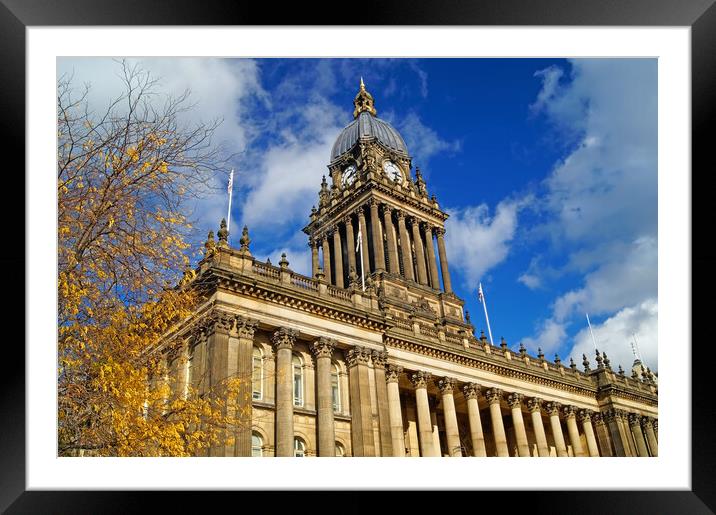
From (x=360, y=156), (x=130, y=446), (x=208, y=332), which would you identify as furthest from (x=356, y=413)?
(x=360, y=156)

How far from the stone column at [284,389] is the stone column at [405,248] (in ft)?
76.0

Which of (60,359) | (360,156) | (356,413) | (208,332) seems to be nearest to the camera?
(60,359)

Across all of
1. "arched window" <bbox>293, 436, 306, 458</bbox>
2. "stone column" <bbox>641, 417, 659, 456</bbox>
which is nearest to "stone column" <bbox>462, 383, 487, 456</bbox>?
"arched window" <bbox>293, 436, 306, 458</bbox>

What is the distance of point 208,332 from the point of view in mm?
29172

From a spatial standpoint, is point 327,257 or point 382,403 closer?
point 382,403

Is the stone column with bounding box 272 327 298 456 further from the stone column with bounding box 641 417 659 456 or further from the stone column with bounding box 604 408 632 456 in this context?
the stone column with bounding box 641 417 659 456

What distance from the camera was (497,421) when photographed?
4309 cm

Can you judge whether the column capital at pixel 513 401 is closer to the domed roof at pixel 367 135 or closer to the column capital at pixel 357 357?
the column capital at pixel 357 357

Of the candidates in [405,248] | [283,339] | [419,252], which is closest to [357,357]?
[283,339]

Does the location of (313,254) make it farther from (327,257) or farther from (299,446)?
(299,446)

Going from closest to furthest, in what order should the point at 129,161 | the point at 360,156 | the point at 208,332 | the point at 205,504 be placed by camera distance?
the point at 205,504, the point at 129,161, the point at 208,332, the point at 360,156

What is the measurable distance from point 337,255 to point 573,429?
81.8 ft
